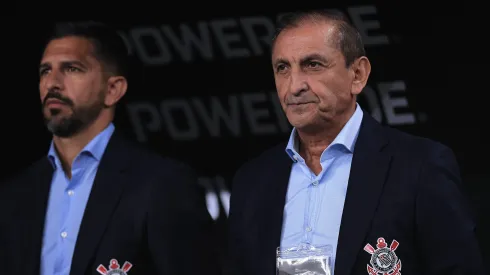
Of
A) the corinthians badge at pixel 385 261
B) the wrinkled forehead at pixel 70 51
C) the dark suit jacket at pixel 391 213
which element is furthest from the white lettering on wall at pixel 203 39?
the corinthians badge at pixel 385 261

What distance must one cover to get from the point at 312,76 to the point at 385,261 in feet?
1.96

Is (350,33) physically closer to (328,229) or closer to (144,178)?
(328,229)

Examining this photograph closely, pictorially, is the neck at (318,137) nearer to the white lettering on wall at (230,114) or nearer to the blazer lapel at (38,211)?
the blazer lapel at (38,211)

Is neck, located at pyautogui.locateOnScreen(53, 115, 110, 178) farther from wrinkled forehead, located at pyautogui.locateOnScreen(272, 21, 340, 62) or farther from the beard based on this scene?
wrinkled forehead, located at pyautogui.locateOnScreen(272, 21, 340, 62)

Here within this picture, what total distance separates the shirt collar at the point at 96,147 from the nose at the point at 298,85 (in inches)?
30.4

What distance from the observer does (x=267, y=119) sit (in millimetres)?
4195

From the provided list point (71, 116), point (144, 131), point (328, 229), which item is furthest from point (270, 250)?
point (144, 131)

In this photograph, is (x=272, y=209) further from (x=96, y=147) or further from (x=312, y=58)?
(x=96, y=147)

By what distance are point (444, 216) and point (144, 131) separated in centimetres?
206

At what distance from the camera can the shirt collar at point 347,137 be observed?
279 centimetres

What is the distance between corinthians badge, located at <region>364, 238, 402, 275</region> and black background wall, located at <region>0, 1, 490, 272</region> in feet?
4.36

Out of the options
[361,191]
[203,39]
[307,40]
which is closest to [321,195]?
[361,191]

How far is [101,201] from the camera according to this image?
9.78 ft

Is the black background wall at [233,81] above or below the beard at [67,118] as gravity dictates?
above
